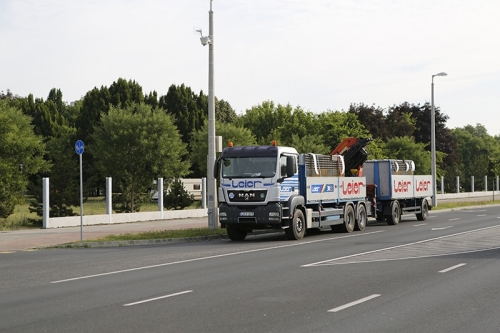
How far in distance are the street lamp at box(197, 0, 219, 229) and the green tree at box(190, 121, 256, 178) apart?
35444mm

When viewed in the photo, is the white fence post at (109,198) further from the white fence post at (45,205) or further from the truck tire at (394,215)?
the truck tire at (394,215)

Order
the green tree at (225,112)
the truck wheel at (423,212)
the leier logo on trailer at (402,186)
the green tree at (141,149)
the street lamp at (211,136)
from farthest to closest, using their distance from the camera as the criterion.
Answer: the green tree at (225,112)
the green tree at (141,149)
the truck wheel at (423,212)
the leier logo on trailer at (402,186)
the street lamp at (211,136)

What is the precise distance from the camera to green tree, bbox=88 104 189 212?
1828 inches

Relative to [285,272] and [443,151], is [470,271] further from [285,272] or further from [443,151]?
[443,151]

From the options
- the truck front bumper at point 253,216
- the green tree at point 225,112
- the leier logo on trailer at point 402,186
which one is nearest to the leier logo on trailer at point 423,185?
the leier logo on trailer at point 402,186

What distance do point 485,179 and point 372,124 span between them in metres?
12.8

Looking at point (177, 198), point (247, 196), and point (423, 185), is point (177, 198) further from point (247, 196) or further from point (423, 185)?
point (247, 196)

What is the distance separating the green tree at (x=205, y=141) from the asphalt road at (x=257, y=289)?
4252cm

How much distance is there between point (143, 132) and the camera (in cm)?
4722

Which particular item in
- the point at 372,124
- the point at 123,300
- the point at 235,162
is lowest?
the point at 123,300

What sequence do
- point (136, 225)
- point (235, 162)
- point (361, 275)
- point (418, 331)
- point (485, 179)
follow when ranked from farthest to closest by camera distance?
point (485, 179)
point (136, 225)
point (235, 162)
point (361, 275)
point (418, 331)

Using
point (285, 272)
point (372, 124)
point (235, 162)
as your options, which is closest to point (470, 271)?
point (285, 272)

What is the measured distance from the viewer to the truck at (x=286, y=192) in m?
23.9

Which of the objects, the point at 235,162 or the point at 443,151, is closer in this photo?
the point at 235,162
